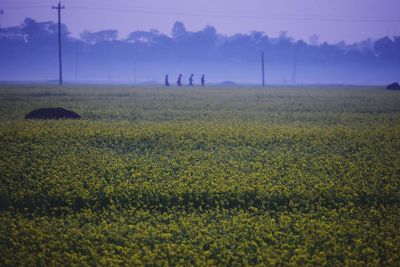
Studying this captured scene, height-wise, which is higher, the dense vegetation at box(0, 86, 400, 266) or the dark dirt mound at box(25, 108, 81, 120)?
the dark dirt mound at box(25, 108, 81, 120)

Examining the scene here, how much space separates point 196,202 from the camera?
10.3 metres

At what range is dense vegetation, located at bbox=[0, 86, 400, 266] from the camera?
303 inches

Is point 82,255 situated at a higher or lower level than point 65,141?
lower

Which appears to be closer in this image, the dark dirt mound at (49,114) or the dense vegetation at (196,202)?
the dense vegetation at (196,202)

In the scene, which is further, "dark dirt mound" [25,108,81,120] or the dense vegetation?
"dark dirt mound" [25,108,81,120]

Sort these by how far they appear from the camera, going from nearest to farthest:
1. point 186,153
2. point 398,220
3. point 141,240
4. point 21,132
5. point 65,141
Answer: point 141,240, point 398,220, point 186,153, point 65,141, point 21,132

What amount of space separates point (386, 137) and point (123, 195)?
12.4m

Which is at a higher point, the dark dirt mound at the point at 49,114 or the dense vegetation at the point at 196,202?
the dark dirt mound at the point at 49,114

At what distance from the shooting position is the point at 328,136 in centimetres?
1883

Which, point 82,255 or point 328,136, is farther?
point 328,136

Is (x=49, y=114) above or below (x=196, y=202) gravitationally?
above

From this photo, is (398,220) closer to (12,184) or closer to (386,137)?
(12,184)

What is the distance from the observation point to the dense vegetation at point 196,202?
7699mm

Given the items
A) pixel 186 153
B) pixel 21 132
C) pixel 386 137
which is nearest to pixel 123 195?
pixel 186 153
